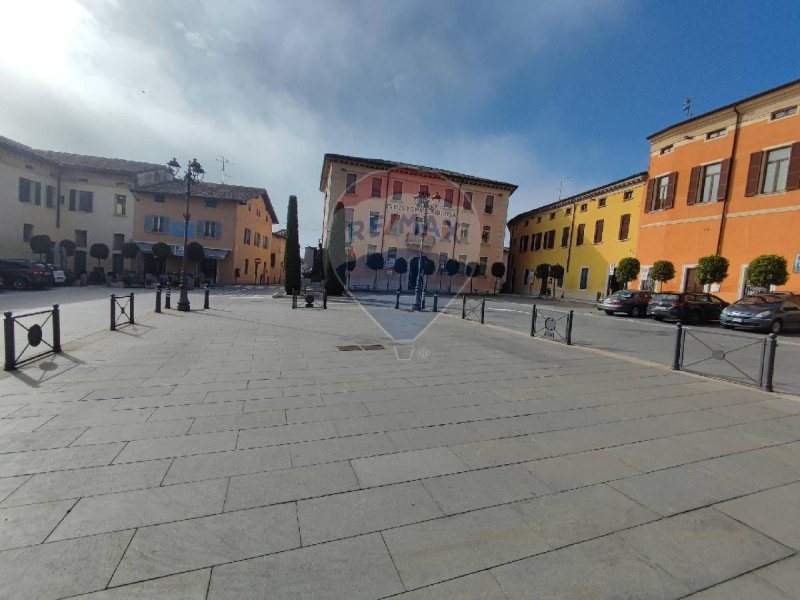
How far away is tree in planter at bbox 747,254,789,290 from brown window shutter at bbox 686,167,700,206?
Result: 6.07 m

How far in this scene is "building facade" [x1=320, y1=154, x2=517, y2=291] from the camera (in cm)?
1316

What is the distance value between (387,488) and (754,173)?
24944 millimetres

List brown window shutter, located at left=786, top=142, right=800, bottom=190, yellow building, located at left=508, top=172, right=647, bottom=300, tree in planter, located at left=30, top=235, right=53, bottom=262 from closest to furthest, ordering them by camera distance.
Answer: brown window shutter, located at left=786, top=142, right=800, bottom=190, tree in planter, located at left=30, top=235, right=53, bottom=262, yellow building, located at left=508, top=172, right=647, bottom=300

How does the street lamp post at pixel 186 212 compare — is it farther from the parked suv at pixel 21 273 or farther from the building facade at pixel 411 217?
the parked suv at pixel 21 273

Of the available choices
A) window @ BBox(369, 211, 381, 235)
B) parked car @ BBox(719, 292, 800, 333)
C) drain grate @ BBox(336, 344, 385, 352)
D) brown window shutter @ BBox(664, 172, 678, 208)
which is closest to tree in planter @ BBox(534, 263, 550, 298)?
brown window shutter @ BBox(664, 172, 678, 208)

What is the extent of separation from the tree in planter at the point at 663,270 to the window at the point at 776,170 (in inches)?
203

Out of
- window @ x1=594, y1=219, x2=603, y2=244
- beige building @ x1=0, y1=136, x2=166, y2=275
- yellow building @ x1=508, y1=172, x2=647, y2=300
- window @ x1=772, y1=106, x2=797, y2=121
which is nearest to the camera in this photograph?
window @ x1=772, y1=106, x2=797, y2=121

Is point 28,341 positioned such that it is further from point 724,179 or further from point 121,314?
point 724,179

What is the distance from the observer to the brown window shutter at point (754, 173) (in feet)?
59.7

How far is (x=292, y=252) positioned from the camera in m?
24.6

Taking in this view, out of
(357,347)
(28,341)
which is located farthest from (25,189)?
(357,347)

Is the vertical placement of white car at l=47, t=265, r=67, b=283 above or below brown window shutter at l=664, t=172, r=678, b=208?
below

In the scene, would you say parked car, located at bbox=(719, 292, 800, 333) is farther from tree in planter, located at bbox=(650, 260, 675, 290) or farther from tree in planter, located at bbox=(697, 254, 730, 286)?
tree in planter, located at bbox=(650, 260, 675, 290)

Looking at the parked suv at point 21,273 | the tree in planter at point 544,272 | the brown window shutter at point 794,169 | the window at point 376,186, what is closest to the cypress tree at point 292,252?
the window at point 376,186
